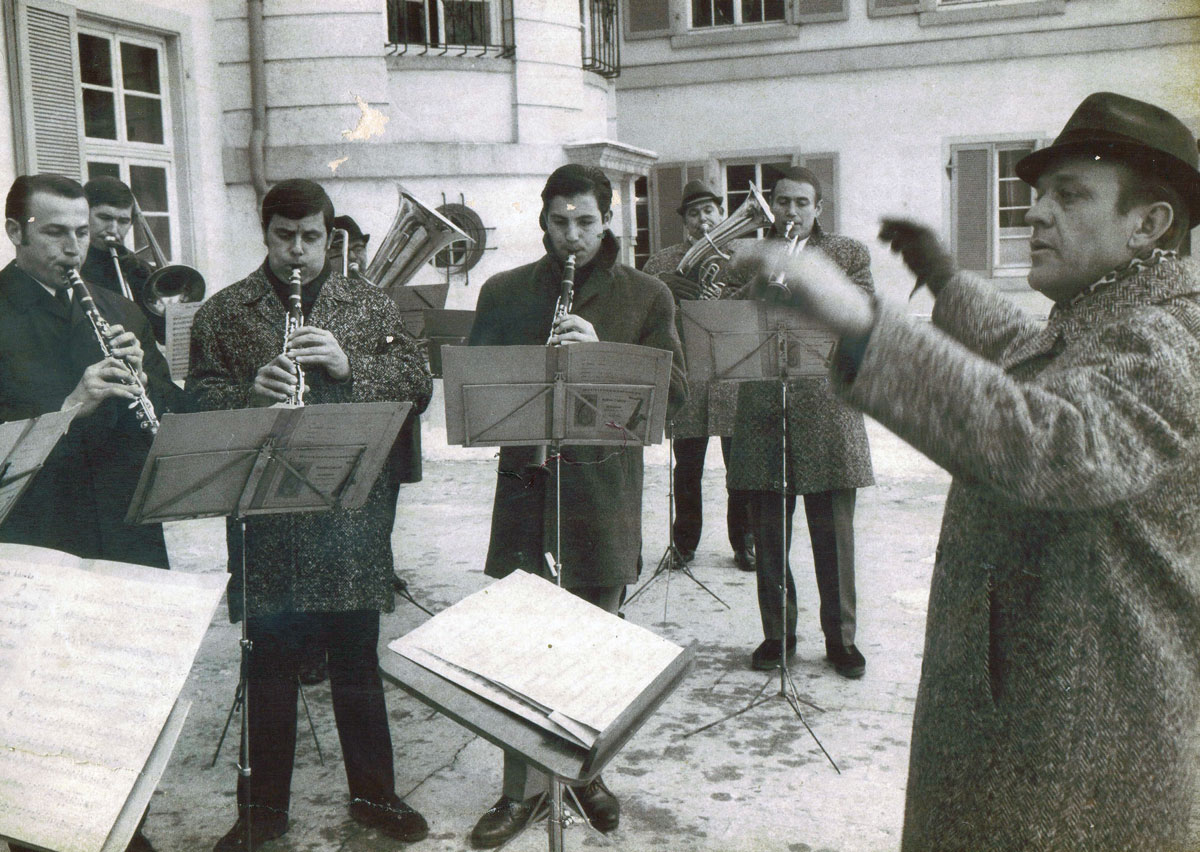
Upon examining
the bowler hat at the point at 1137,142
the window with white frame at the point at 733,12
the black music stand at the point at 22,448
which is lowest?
the black music stand at the point at 22,448

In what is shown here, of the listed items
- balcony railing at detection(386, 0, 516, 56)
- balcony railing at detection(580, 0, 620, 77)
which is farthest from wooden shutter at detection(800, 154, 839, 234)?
balcony railing at detection(386, 0, 516, 56)

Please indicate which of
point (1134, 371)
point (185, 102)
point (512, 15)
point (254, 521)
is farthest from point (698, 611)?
point (512, 15)

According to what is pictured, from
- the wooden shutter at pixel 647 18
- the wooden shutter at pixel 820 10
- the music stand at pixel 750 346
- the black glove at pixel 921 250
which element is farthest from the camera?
the wooden shutter at pixel 647 18

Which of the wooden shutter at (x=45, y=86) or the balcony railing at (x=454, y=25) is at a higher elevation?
the balcony railing at (x=454, y=25)

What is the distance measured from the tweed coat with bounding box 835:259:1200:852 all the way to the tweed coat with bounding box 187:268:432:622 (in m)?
1.93

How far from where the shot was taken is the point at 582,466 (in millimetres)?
3578

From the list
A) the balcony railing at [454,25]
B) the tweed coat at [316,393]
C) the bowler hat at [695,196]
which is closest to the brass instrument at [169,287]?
the tweed coat at [316,393]

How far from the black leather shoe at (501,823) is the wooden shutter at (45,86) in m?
5.64

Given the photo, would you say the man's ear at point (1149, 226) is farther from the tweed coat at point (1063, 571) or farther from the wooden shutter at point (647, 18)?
the wooden shutter at point (647, 18)

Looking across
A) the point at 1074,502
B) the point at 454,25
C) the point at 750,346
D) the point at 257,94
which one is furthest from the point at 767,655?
the point at 454,25

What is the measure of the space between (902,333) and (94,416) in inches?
108

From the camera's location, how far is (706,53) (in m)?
14.7

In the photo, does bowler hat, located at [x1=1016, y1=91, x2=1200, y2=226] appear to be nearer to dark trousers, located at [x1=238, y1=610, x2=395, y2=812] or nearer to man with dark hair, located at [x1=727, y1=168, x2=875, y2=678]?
dark trousers, located at [x1=238, y1=610, x2=395, y2=812]

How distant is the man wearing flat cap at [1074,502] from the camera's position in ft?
4.60
